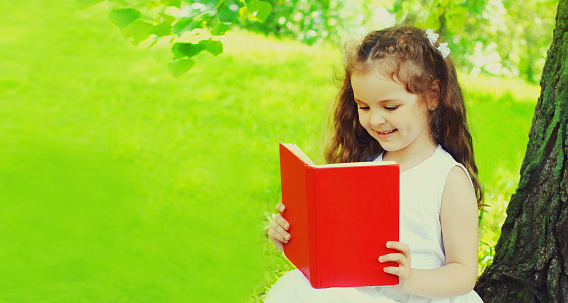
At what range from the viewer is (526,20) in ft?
31.2

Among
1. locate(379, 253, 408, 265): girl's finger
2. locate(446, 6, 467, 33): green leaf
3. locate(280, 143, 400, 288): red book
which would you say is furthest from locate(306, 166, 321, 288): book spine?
locate(446, 6, 467, 33): green leaf

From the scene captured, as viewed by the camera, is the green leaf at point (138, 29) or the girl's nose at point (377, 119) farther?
the green leaf at point (138, 29)

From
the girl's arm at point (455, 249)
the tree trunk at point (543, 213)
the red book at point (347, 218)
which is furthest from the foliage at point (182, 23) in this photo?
the tree trunk at point (543, 213)

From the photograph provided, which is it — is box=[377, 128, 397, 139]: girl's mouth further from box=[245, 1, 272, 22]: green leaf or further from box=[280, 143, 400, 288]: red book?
box=[245, 1, 272, 22]: green leaf

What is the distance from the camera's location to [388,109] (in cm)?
173

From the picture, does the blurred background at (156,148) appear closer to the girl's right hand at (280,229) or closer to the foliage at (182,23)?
the foliage at (182,23)

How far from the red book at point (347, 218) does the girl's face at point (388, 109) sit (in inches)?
12.8

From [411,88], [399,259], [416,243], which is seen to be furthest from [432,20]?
[399,259]

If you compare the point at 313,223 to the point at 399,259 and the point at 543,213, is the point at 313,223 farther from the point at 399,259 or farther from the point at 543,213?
the point at 543,213

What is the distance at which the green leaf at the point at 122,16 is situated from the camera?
199 cm

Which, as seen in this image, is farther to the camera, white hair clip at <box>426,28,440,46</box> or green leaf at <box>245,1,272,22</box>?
green leaf at <box>245,1,272,22</box>

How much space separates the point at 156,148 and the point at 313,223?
314 cm

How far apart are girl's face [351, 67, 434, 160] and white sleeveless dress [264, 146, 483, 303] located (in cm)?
12

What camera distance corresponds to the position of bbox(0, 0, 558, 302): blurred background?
306cm
